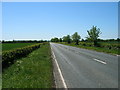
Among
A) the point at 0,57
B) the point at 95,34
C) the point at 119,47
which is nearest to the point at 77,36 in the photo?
→ the point at 95,34

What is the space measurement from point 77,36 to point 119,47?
2431 inches

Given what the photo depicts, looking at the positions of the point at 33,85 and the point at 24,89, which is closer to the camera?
the point at 24,89

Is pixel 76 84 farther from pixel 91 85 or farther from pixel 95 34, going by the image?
pixel 95 34

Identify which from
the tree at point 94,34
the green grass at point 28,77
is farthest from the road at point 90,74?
the tree at point 94,34

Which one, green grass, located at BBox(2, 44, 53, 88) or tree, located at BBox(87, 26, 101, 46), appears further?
tree, located at BBox(87, 26, 101, 46)

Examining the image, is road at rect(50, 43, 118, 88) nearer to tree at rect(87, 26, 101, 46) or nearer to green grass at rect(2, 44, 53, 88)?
green grass at rect(2, 44, 53, 88)

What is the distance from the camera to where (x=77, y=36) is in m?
95.4

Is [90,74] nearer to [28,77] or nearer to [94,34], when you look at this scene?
[28,77]

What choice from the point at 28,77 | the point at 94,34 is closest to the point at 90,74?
the point at 28,77

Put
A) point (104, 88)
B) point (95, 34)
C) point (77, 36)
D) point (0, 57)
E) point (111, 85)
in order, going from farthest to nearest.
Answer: point (77, 36)
point (95, 34)
point (0, 57)
point (111, 85)
point (104, 88)

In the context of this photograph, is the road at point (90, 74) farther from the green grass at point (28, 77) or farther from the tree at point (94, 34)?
the tree at point (94, 34)

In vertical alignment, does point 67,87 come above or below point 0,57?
below

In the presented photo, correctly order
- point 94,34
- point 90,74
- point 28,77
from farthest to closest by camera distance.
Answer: point 94,34 → point 90,74 → point 28,77

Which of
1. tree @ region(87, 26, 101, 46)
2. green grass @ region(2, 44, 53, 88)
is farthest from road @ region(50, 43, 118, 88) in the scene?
tree @ region(87, 26, 101, 46)
